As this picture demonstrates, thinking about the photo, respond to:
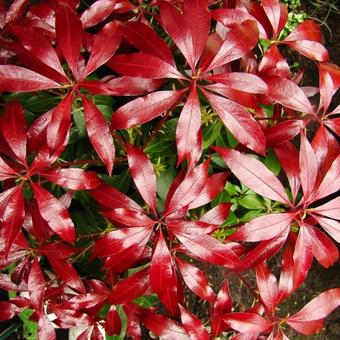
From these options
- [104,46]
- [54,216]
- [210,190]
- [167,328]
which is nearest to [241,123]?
[210,190]

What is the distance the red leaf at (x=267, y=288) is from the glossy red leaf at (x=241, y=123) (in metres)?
0.33

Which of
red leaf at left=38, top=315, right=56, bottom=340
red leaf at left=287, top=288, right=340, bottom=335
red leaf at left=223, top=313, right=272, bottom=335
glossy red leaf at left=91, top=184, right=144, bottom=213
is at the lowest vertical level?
red leaf at left=38, top=315, right=56, bottom=340

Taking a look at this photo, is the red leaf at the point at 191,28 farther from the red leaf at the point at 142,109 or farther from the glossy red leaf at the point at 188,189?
the glossy red leaf at the point at 188,189

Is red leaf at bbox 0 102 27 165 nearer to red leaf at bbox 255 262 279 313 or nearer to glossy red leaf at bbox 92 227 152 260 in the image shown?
glossy red leaf at bbox 92 227 152 260

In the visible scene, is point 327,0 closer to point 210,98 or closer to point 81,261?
point 210,98

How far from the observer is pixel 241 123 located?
36.0 inches

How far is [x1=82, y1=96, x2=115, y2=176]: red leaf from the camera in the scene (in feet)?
2.91

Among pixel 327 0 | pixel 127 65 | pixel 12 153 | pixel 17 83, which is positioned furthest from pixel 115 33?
pixel 327 0

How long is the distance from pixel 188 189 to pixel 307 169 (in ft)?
0.85

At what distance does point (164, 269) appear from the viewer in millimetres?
943

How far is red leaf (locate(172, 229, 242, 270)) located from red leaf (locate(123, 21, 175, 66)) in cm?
37

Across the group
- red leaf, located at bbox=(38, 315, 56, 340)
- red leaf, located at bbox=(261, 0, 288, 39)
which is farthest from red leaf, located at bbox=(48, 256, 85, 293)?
red leaf, located at bbox=(261, 0, 288, 39)

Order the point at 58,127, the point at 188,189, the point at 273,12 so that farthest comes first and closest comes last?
the point at 273,12
the point at 188,189
the point at 58,127

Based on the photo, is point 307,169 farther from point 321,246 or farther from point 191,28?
point 191,28
